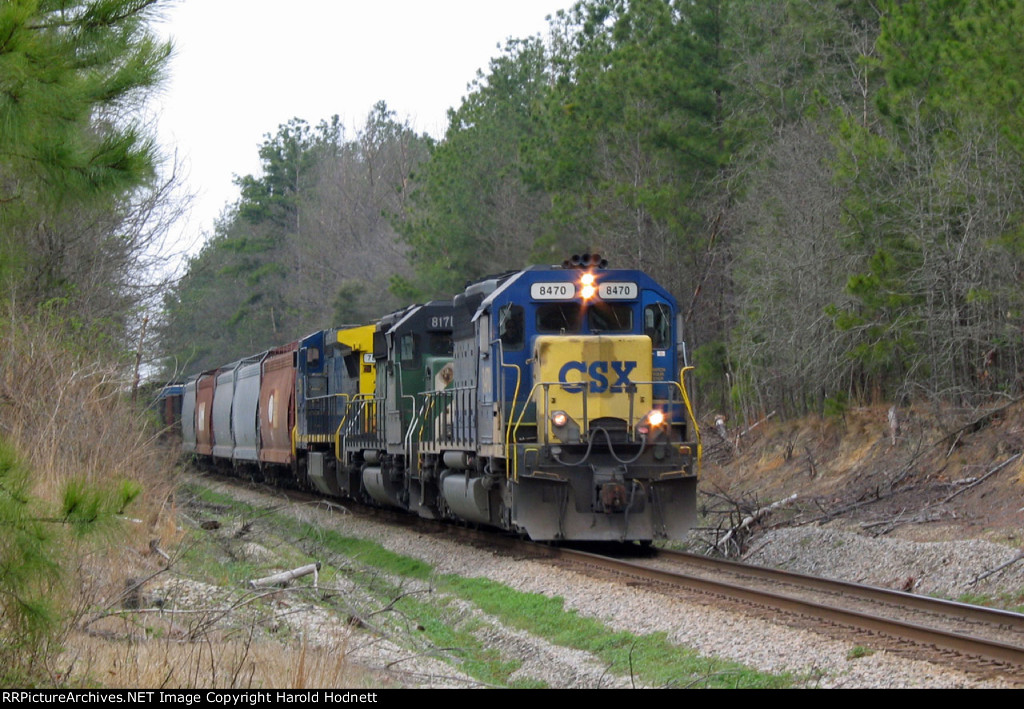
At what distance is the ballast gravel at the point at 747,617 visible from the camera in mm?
7395

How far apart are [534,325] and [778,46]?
18.0 meters

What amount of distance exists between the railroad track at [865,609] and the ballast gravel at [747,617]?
14.3 inches

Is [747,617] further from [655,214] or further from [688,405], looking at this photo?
[655,214]

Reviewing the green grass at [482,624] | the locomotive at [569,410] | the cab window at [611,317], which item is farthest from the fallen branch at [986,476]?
the green grass at [482,624]

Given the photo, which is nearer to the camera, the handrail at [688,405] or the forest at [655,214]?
the forest at [655,214]

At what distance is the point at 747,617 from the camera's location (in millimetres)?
9188

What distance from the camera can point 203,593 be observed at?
10.1 meters

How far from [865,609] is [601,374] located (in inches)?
168

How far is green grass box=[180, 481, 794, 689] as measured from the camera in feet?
26.2

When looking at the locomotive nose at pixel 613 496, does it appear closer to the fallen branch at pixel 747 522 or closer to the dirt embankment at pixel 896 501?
the dirt embankment at pixel 896 501

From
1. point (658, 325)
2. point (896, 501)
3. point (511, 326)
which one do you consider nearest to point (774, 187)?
point (896, 501)

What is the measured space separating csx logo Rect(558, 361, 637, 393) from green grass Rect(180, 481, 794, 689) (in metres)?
2.45

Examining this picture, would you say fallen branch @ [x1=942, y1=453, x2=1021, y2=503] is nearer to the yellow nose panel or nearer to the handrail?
the handrail

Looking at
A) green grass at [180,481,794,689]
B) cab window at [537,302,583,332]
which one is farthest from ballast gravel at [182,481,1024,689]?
cab window at [537,302,583,332]
